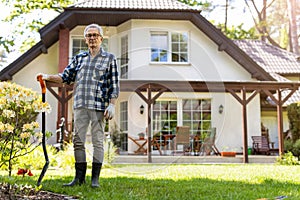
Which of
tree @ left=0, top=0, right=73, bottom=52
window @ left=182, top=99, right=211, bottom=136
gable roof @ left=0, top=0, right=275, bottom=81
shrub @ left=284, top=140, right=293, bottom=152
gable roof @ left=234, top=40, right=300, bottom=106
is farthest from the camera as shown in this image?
tree @ left=0, top=0, right=73, bottom=52

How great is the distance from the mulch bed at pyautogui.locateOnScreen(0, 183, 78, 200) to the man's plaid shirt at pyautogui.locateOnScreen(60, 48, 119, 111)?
3.00ft

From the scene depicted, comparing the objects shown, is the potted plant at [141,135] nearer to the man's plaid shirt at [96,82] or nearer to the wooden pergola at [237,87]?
the wooden pergola at [237,87]

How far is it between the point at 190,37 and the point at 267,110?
4.20 metres

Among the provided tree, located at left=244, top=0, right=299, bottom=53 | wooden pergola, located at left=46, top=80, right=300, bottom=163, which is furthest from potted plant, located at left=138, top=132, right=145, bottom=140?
tree, located at left=244, top=0, right=299, bottom=53

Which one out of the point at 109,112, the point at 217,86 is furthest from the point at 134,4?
the point at 109,112

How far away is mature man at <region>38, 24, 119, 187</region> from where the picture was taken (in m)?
3.60

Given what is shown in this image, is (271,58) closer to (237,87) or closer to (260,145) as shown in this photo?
(260,145)

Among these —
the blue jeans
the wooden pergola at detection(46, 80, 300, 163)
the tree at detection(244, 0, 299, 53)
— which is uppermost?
the tree at detection(244, 0, 299, 53)

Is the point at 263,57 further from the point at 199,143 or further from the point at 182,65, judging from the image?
the point at 199,143

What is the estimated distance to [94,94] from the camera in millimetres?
3607

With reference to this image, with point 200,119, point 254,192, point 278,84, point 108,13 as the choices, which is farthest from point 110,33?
point 254,192

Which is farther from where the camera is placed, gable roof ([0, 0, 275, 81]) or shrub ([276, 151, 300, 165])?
gable roof ([0, 0, 275, 81])

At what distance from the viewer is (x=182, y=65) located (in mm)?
11344

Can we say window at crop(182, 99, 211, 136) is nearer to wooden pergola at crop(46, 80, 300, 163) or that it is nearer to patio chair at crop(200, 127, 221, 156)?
patio chair at crop(200, 127, 221, 156)
